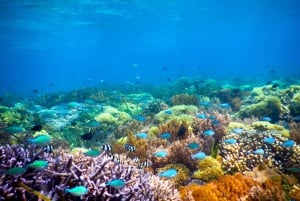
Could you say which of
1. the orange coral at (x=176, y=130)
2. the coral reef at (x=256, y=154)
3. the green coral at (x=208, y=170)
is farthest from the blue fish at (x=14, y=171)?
the orange coral at (x=176, y=130)

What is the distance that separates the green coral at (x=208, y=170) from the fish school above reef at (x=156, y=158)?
0.09ft

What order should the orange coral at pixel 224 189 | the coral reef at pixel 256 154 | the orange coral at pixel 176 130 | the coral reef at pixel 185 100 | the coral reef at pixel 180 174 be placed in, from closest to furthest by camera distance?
the orange coral at pixel 224 189 → the coral reef at pixel 180 174 → the coral reef at pixel 256 154 → the orange coral at pixel 176 130 → the coral reef at pixel 185 100

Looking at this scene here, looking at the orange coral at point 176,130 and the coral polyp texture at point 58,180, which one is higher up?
the orange coral at point 176,130

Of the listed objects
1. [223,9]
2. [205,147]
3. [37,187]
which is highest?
[223,9]

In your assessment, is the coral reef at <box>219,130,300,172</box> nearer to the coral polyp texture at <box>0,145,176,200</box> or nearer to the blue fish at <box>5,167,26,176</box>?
the coral polyp texture at <box>0,145,176,200</box>

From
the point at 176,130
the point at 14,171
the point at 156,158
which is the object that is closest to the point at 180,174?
the point at 156,158

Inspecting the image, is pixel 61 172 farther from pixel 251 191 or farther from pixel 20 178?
pixel 251 191

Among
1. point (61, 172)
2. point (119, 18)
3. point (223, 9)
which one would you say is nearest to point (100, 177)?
point (61, 172)

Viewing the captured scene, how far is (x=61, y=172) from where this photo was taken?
499 cm

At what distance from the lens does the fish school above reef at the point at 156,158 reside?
4801 mm

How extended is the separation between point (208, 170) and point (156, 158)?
1.75 metres

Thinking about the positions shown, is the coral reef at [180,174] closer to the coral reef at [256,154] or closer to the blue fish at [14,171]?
the coral reef at [256,154]

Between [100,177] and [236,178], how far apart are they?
3797mm

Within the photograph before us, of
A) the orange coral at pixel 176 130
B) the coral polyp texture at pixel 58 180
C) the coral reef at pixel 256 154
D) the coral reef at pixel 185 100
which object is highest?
the coral reef at pixel 185 100
